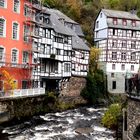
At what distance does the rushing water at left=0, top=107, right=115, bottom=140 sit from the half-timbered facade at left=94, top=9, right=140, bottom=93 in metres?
20.2

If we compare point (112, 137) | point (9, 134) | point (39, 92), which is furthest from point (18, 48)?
point (112, 137)

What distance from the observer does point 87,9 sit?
74.2 metres

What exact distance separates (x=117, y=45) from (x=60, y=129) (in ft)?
99.6

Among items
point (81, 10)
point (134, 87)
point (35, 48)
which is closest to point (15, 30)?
point (35, 48)

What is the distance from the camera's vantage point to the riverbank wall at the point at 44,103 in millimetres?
33556

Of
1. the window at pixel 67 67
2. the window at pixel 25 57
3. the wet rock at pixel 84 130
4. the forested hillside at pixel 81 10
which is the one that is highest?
the forested hillside at pixel 81 10

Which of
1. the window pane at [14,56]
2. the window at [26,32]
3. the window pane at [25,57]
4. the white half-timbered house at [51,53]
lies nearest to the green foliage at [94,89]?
the white half-timbered house at [51,53]

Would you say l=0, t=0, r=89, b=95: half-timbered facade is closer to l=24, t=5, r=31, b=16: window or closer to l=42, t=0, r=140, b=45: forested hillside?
l=24, t=5, r=31, b=16: window

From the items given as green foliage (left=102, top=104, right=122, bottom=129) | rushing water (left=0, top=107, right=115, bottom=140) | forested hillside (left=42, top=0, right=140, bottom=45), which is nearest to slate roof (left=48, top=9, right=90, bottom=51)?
rushing water (left=0, top=107, right=115, bottom=140)

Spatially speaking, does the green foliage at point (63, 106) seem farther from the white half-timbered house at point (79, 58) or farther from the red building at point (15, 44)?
the white half-timbered house at point (79, 58)

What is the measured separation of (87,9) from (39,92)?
127ft

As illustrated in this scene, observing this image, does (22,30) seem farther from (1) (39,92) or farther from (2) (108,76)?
(2) (108,76)

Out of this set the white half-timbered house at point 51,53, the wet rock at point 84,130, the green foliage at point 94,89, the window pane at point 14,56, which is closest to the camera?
the wet rock at point 84,130

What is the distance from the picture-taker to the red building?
36812 millimetres
